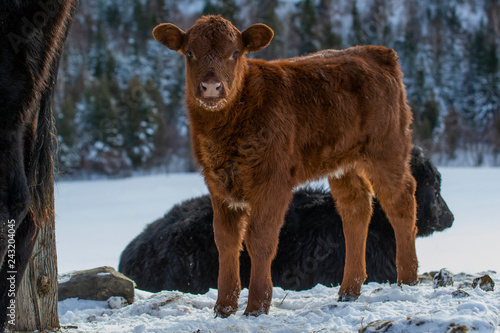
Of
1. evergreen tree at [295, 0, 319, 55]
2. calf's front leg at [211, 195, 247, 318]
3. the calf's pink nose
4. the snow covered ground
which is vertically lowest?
the snow covered ground

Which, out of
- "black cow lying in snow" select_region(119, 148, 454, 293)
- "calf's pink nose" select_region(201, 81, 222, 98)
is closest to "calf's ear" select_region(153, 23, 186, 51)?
"calf's pink nose" select_region(201, 81, 222, 98)

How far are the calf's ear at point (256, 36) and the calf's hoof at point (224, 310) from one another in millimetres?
1951

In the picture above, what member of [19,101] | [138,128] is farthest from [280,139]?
[138,128]

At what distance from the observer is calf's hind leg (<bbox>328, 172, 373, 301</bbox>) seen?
12.9ft

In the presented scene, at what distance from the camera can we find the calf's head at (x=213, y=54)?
3176 millimetres

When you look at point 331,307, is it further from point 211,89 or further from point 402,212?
point 211,89

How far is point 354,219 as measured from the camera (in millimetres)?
4117

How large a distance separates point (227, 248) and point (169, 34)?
169cm

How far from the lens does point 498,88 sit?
4853cm

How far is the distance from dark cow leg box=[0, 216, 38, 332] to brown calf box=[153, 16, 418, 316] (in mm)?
1387

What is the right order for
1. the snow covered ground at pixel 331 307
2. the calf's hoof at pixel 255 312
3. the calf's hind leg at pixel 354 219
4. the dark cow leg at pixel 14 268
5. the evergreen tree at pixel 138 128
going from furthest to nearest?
the evergreen tree at pixel 138 128, the calf's hind leg at pixel 354 219, the calf's hoof at pixel 255 312, the snow covered ground at pixel 331 307, the dark cow leg at pixel 14 268

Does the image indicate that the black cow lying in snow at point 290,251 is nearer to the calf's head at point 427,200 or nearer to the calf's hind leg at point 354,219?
the calf's head at point 427,200

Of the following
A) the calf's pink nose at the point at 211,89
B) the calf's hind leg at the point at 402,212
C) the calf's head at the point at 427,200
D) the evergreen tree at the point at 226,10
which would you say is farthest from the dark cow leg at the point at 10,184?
the calf's head at the point at 427,200

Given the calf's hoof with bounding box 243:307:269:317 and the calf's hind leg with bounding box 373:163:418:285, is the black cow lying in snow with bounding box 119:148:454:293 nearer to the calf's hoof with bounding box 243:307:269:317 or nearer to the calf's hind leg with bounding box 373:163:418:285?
the calf's hind leg with bounding box 373:163:418:285
